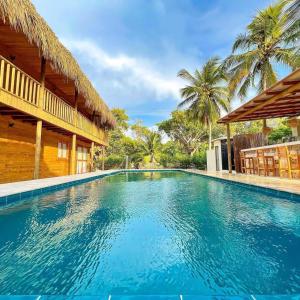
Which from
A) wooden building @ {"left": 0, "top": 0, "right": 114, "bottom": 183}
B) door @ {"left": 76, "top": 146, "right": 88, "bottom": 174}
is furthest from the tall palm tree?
door @ {"left": 76, "top": 146, "right": 88, "bottom": 174}

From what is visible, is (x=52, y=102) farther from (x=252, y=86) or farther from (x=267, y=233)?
(x=252, y=86)

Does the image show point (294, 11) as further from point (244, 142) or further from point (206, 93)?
point (206, 93)

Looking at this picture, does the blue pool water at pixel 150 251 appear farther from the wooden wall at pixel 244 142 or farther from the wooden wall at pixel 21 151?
the wooden wall at pixel 244 142

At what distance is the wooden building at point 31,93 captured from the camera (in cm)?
566

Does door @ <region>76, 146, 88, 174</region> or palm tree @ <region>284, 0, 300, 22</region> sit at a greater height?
palm tree @ <region>284, 0, 300, 22</region>

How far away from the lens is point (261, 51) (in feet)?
42.3

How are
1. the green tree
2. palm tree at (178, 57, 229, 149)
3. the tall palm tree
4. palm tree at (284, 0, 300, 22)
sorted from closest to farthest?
palm tree at (284, 0, 300, 22) < the tall palm tree < palm tree at (178, 57, 229, 149) < the green tree

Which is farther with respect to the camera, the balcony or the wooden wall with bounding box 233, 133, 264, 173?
the wooden wall with bounding box 233, 133, 264, 173

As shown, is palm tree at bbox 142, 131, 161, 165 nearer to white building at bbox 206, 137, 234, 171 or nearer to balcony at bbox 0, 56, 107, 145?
white building at bbox 206, 137, 234, 171

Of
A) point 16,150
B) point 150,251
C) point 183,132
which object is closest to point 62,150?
point 16,150

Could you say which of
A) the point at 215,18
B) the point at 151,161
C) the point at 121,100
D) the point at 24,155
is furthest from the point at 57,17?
the point at 121,100

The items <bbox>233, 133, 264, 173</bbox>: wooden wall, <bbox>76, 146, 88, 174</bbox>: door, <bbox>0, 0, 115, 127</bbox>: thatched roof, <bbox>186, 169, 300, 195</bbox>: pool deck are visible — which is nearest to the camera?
<bbox>0, 0, 115, 127</bbox>: thatched roof

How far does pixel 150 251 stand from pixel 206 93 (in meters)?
17.7

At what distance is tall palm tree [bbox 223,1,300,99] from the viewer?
12.1m
